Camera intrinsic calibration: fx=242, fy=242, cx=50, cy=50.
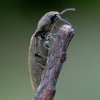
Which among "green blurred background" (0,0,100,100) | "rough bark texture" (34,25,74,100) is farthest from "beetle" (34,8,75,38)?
"green blurred background" (0,0,100,100)

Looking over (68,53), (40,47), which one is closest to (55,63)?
(40,47)

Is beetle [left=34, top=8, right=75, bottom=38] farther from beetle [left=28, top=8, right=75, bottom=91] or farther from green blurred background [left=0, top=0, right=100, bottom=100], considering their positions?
green blurred background [left=0, top=0, right=100, bottom=100]

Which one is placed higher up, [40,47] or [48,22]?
[48,22]

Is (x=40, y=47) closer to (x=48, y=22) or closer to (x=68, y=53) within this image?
(x=48, y=22)

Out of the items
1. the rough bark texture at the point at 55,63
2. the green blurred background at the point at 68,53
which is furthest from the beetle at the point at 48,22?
the green blurred background at the point at 68,53
